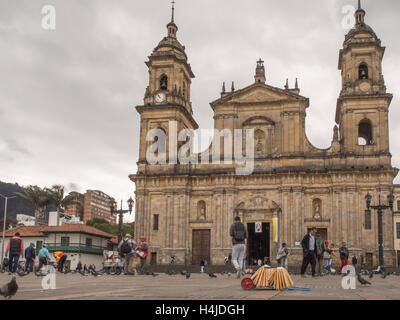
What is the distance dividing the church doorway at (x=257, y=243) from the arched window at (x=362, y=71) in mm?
15358

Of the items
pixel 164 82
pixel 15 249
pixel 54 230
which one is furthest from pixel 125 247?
pixel 54 230

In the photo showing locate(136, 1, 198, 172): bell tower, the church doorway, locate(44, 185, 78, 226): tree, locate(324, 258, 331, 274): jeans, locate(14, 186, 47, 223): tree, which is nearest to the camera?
locate(324, 258, 331, 274): jeans

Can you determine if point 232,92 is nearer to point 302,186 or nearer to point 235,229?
point 302,186

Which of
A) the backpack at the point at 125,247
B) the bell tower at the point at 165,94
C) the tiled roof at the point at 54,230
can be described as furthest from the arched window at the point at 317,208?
the tiled roof at the point at 54,230

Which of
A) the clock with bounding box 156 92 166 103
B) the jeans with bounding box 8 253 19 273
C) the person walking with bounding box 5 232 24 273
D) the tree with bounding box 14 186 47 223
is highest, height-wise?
the clock with bounding box 156 92 166 103

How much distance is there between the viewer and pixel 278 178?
44438mm

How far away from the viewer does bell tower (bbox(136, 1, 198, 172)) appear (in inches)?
1886

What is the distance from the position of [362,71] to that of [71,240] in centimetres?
3463

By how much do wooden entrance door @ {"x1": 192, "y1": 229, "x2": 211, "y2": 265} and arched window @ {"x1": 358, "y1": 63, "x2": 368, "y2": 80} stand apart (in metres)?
19.0

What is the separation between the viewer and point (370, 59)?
149ft

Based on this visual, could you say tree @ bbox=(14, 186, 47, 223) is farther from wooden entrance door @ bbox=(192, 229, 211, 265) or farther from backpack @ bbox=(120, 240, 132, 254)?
backpack @ bbox=(120, 240, 132, 254)

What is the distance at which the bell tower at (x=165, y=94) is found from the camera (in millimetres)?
47906

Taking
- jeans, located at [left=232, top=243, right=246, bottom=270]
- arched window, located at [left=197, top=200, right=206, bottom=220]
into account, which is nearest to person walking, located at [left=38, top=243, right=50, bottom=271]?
jeans, located at [left=232, top=243, right=246, bottom=270]

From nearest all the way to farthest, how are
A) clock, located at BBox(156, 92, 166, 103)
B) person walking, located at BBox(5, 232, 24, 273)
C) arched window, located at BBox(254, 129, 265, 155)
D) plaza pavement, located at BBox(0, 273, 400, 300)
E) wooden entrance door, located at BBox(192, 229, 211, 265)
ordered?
plaza pavement, located at BBox(0, 273, 400, 300)
person walking, located at BBox(5, 232, 24, 273)
wooden entrance door, located at BBox(192, 229, 211, 265)
arched window, located at BBox(254, 129, 265, 155)
clock, located at BBox(156, 92, 166, 103)
